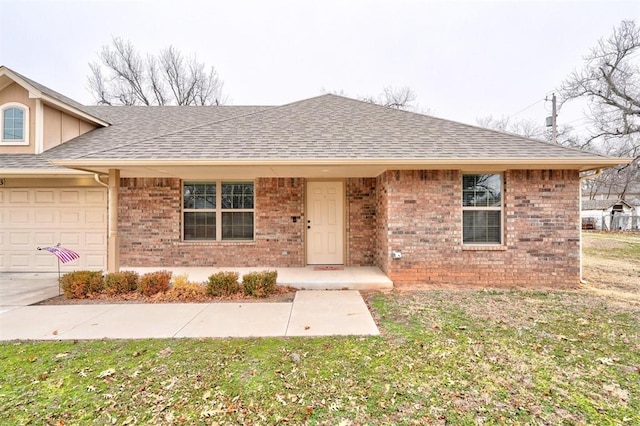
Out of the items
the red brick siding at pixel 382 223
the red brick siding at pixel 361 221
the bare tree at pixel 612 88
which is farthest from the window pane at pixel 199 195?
the bare tree at pixel 612 88

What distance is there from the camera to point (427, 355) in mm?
3342

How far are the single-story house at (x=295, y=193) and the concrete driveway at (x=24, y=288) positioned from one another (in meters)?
A: 0.40

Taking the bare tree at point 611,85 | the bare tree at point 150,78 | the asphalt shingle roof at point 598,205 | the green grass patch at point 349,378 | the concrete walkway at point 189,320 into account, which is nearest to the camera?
the green grass patch at point 349,378

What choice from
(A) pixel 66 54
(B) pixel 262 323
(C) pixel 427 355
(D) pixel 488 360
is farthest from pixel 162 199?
(A) pixel 66 54

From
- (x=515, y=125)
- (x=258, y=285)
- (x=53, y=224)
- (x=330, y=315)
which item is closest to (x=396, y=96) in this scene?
(x=515, y=125)

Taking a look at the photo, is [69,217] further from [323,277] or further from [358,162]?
[358,162]

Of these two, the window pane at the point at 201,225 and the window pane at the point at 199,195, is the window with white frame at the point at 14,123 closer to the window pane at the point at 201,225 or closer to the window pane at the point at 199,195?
the window pane at the point at 199,195

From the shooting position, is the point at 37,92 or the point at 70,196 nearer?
the point at 70,196

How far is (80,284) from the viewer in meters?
5.57

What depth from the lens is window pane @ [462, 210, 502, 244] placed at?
6.59m

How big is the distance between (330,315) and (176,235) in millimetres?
4869

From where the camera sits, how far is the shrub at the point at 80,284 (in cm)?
555

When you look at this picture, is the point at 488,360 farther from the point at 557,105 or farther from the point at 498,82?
the point at 498,82

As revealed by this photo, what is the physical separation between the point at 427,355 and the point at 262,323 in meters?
2.22
